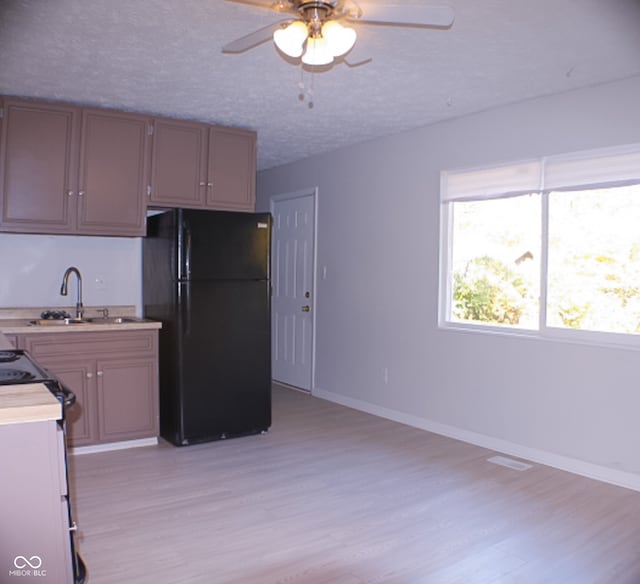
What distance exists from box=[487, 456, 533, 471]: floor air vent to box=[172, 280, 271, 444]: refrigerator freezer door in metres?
1.64

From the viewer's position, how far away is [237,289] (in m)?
4.10

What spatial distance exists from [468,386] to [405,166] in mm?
1824

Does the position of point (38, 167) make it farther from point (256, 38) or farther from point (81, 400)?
point (256, 38)

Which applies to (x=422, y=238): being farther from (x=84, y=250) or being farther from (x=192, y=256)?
(x=84, y=250)

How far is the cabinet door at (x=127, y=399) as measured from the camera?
150 inches

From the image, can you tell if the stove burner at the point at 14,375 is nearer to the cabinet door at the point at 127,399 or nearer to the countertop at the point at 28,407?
the countertop at the point at 28,407

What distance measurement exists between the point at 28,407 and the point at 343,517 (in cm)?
179

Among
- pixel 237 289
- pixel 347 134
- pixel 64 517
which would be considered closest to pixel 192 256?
pixel 237 289

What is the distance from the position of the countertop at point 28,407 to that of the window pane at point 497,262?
122 inches

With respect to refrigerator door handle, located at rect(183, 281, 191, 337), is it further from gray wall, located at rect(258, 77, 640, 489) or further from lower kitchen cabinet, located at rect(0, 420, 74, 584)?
lower kitchen cabinet, located at rect(0, 420, 74, 584)

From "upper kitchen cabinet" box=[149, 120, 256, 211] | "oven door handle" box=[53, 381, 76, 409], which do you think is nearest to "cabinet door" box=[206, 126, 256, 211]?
"upper kitchen cabinet" box=[149, 120, 256, 211]

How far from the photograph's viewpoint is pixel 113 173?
397 cm

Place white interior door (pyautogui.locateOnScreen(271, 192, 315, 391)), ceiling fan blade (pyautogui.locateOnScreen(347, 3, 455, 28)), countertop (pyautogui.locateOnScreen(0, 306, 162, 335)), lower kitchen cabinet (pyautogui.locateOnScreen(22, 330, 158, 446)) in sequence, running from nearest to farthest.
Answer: ceiling fan blade (pyautogui.locateOnScreen(347, 3, 455, 28)) → countertop (pyautogui.locateOnScreen(0, 306, 162, 335)) → lower kitchen cabinet (pyautogui.locateOnScreen(22, 330, 158, 446)) → white interior door (pyautogui.locateOnScreen(271, 192, 315, 391))

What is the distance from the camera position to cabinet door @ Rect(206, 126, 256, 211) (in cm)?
433
